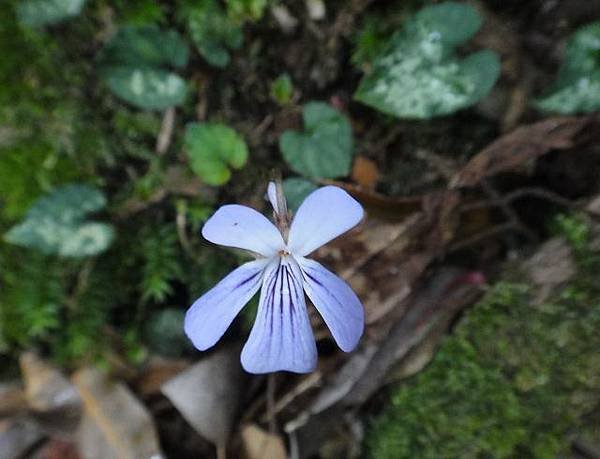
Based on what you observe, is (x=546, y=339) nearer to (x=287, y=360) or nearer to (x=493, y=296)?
(x=493, y=296)

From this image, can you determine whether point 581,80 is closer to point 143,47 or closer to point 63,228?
point 143,47

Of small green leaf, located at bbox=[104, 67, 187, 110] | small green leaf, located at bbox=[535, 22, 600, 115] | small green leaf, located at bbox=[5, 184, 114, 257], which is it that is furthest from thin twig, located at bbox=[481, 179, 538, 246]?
small green leaf, located at bbox=[5, 184, 114, 257]

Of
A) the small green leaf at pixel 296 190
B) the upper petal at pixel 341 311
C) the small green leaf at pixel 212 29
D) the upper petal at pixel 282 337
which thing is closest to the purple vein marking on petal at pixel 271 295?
the upper petal at pixel 282 337

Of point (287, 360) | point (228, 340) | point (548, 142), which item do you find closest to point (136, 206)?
point (228, 340)

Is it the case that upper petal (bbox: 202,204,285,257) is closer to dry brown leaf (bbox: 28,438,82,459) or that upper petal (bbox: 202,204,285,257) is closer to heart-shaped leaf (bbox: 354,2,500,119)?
heart-shaped leaf (bbox: 354,2,500,119)

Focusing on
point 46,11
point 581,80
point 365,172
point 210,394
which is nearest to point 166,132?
point 46,11

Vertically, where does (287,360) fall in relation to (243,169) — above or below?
below

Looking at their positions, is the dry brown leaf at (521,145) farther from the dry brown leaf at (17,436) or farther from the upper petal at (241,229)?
the dry brown leaf at (17,436)
